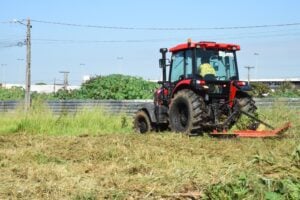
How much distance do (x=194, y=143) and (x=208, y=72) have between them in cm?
299

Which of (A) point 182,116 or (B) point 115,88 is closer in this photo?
(A) point 182,116

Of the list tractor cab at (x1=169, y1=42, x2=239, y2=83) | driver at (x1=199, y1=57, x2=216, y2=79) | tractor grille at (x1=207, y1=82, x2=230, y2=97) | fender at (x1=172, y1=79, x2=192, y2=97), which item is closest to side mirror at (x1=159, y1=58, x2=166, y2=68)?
tractor cab at (x1=169, y1=42, x2=239, y2=83)

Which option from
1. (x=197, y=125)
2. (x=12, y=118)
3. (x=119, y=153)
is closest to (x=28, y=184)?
(x=119, y=153)

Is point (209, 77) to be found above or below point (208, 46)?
below

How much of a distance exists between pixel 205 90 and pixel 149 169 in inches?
224

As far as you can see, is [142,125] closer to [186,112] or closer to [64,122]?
[186,112]

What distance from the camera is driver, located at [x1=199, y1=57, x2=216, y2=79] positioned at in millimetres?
12672

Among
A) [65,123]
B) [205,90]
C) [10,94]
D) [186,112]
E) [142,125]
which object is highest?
[205,90]

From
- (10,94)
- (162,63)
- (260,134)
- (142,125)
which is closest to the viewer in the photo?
(260,134)

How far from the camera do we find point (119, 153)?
334 inches

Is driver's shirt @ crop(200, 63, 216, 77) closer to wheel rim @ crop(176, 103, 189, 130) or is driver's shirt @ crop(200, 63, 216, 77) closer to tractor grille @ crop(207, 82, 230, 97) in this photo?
tractor grille @ crop(207, 82, 230, 97)

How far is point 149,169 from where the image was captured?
685cm

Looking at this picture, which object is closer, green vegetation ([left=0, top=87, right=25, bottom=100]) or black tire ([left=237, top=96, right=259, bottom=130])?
black tire ([left=237, top=96, right=259, bottom=130])

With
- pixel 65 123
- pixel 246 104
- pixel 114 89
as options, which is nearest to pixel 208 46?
pixel 246 104
